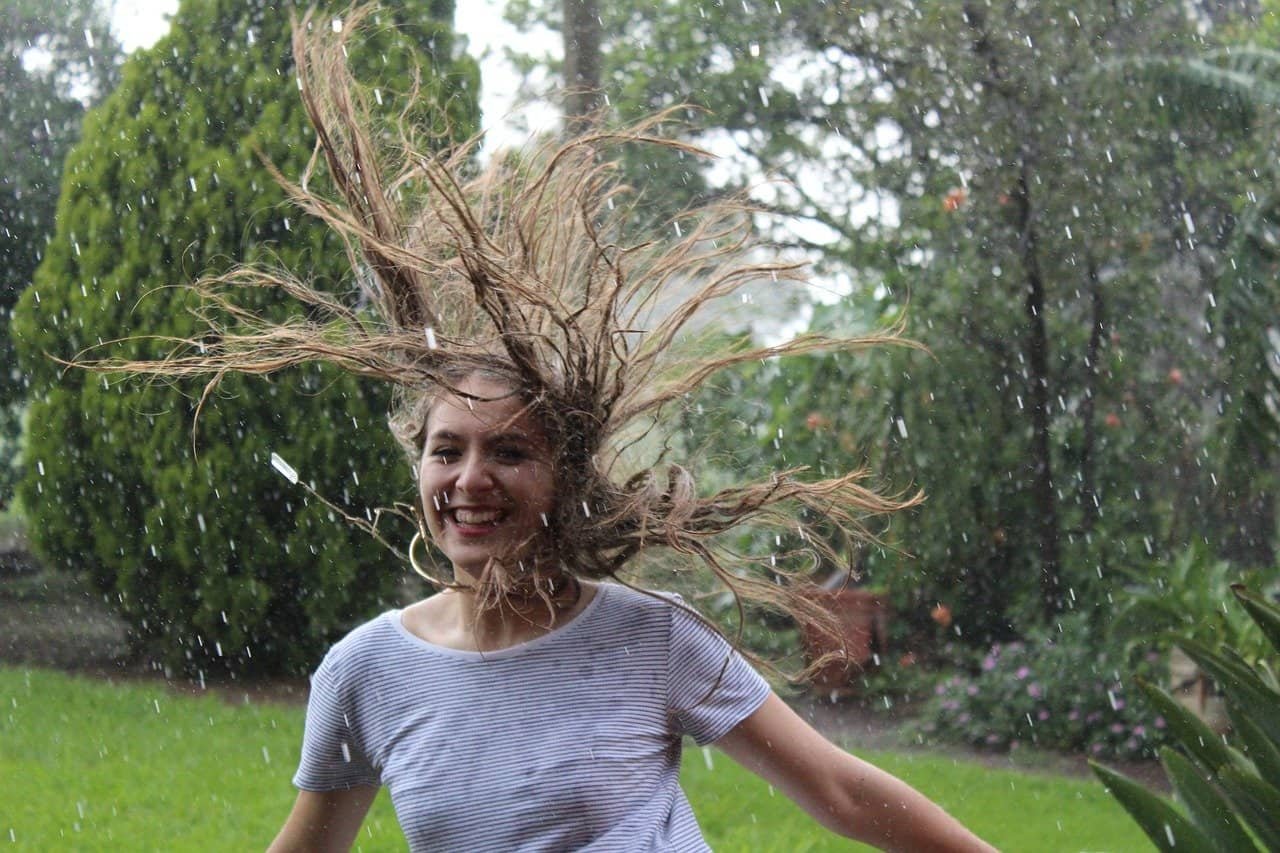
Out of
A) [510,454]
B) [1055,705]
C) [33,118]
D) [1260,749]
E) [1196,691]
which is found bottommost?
[1055,705]

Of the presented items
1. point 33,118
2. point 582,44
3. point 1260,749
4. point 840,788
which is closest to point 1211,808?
point 1260,749

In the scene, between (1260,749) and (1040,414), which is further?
(1040,414)

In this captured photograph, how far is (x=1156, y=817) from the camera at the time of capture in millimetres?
2057

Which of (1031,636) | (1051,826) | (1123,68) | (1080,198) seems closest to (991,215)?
(1080,198)

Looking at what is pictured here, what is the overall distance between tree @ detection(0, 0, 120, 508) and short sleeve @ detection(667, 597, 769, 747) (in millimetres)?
9296

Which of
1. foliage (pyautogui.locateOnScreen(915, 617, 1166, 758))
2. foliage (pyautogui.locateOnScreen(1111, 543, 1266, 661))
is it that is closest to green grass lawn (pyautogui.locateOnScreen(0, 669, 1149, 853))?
foliage (pyautogui.locateOnScreen(915, 617, 1166, 758))

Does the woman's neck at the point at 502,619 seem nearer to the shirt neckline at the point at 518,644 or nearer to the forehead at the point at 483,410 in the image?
the shirt neckline at the point at 518,644

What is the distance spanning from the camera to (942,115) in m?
8.15

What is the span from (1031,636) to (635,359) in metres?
5.80

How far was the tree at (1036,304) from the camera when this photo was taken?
764cm

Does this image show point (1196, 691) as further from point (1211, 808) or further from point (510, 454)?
point (510, 454)

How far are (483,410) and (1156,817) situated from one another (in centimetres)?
111

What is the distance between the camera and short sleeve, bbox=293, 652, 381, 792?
235 cm

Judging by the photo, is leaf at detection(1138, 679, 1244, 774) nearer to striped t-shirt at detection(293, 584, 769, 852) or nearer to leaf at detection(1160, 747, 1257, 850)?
leaf at detection(1160, 747, 1257, 850)
